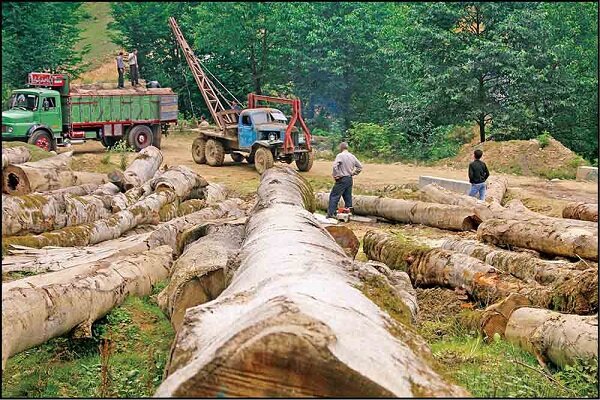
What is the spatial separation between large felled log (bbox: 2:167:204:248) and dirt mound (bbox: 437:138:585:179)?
11.4 m

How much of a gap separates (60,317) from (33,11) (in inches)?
1222

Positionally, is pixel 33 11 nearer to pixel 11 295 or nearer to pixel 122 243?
pixel 122 243

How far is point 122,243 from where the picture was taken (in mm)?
11422

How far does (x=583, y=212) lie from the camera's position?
40.6ft

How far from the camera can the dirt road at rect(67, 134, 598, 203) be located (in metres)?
20.0

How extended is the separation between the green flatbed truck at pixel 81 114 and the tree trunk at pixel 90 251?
39.0 ft

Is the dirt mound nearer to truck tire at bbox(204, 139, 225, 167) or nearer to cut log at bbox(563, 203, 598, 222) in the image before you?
truck tire at bbox(204, 139, 225, 167)

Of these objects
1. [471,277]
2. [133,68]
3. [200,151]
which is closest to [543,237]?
[471,277]

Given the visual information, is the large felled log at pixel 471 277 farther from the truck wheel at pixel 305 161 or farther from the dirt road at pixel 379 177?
the truck wheel at pixel 305 161

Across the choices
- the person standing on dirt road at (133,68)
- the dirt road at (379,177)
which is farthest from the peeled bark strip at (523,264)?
the person standing on dirt road at (133,68)

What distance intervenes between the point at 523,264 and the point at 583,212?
3414mm

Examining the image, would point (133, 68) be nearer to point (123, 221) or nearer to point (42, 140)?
point (42, 140)

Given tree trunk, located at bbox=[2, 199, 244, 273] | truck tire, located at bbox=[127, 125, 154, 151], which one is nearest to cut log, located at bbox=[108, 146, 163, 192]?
tree trunk, located at bbox=[2, 199, 244, 273]

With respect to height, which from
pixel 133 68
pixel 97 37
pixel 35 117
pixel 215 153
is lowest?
pixel 215 153
